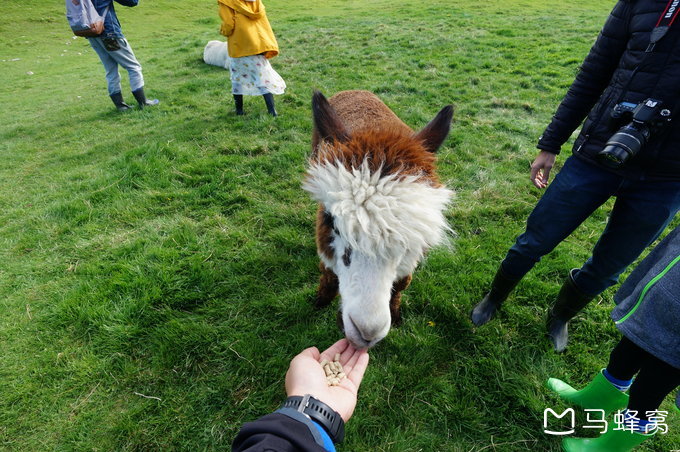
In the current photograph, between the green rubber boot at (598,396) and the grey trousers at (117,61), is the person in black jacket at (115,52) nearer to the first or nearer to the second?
the grey trousers at (117,61)

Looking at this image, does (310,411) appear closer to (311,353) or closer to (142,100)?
(311,353)

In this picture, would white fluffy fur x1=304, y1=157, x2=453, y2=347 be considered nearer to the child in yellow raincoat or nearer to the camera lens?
the camera lens

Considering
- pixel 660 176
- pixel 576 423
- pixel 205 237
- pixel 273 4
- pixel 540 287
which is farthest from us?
pixel 273 4

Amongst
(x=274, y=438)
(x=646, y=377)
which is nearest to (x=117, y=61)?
(x=274, y=438)

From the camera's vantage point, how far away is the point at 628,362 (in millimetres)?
1907

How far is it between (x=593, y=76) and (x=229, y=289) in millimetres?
3306

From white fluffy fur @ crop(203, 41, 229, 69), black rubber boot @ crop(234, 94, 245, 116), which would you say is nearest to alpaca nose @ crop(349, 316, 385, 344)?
black rubber boot @ crop(234, 94, 245, 116)

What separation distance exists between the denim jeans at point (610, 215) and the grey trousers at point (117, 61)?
26.3ft

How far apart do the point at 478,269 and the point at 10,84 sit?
57.9 ft

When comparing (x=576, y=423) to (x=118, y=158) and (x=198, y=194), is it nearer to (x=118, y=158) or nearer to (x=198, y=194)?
(x=198, y=194)

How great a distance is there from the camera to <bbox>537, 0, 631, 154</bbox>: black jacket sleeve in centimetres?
181

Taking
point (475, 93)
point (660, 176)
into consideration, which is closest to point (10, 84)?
point (475, 93)

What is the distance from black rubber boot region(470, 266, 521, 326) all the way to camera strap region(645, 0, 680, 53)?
68.9 inches

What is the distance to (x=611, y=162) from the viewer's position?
71.2 inches
